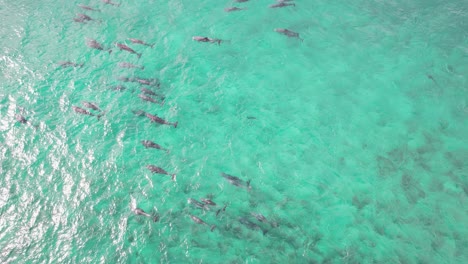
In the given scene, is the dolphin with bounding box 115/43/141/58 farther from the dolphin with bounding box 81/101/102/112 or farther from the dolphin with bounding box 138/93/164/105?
the dolphin with bounding box 81/101/102/112

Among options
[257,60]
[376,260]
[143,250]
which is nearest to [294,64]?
[257,60]

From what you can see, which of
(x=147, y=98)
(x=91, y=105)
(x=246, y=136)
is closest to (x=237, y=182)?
(x=246, y=136)

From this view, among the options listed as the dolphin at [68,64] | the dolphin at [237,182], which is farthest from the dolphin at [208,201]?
the dolphin at [68,64]

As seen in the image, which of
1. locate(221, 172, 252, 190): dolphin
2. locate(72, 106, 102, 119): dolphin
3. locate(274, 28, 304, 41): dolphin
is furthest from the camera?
locate(274, 28, 304, 41): dolphin

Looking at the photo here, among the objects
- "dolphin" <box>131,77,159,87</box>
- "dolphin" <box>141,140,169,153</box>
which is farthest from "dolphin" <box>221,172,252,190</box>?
"dolphin" <box>131,77,159,87</box>

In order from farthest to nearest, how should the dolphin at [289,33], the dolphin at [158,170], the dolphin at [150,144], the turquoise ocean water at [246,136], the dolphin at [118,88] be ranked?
the dolphin at [289,33], the dolphin at [118,88], the dolphin at [150,144], the dolphin at [158,170], the turquoise ocean water at [246,136]

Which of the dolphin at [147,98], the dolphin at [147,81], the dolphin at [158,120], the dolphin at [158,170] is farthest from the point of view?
the dolphin at [147,81]

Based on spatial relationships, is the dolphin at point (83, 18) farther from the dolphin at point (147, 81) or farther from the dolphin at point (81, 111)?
the dolphin at point (81, 111)

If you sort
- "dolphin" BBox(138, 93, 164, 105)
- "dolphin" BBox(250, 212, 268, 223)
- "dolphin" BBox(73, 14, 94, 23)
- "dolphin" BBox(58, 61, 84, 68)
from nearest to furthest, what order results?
1. "dolphin" BBox(250, 212, 268, 223)
2. "dolphin" BBox(138, 93, 164, 105)
3. "dolphin" BBox(58, 61, 84, 68)
4. "dolphin" BBox(73, 14, 94, 23)

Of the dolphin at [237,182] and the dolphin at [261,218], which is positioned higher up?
the dolphin at [237,182]
